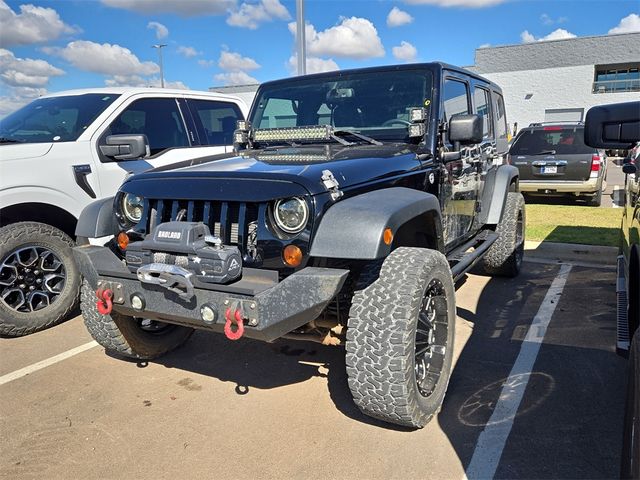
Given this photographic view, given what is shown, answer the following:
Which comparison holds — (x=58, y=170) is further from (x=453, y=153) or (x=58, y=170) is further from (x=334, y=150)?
(x=453, y=153)

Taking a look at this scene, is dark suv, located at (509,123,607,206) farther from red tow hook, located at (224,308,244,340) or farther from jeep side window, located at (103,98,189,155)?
red tow hook, located at (224,308,244,340)

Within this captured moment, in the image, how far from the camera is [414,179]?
3225 millimetres

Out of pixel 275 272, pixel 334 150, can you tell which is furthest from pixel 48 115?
pixel 275 272

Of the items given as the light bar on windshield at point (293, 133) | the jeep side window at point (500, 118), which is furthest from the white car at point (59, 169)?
the jeep side window at point (500, 118)

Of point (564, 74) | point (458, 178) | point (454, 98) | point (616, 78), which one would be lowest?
point (458, 178)

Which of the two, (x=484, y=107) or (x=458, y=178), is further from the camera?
(x=484, y=107)

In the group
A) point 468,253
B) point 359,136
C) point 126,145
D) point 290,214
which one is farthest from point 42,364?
point 468,253

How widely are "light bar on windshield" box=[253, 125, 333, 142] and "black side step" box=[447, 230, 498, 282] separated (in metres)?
1.32

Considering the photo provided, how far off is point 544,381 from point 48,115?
4858 mm

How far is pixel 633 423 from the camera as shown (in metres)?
1.57

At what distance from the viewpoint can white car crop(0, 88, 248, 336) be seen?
4062 millimetres

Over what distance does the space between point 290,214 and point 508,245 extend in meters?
3.37

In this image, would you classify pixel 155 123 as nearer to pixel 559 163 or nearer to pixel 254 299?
pixel 254 299

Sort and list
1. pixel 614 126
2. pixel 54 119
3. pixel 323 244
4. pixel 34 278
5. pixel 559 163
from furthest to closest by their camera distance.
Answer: pixel 559 163 < pixel 54 119 < pixel 34 278 < pixel 323 244 < pixel 614 126
